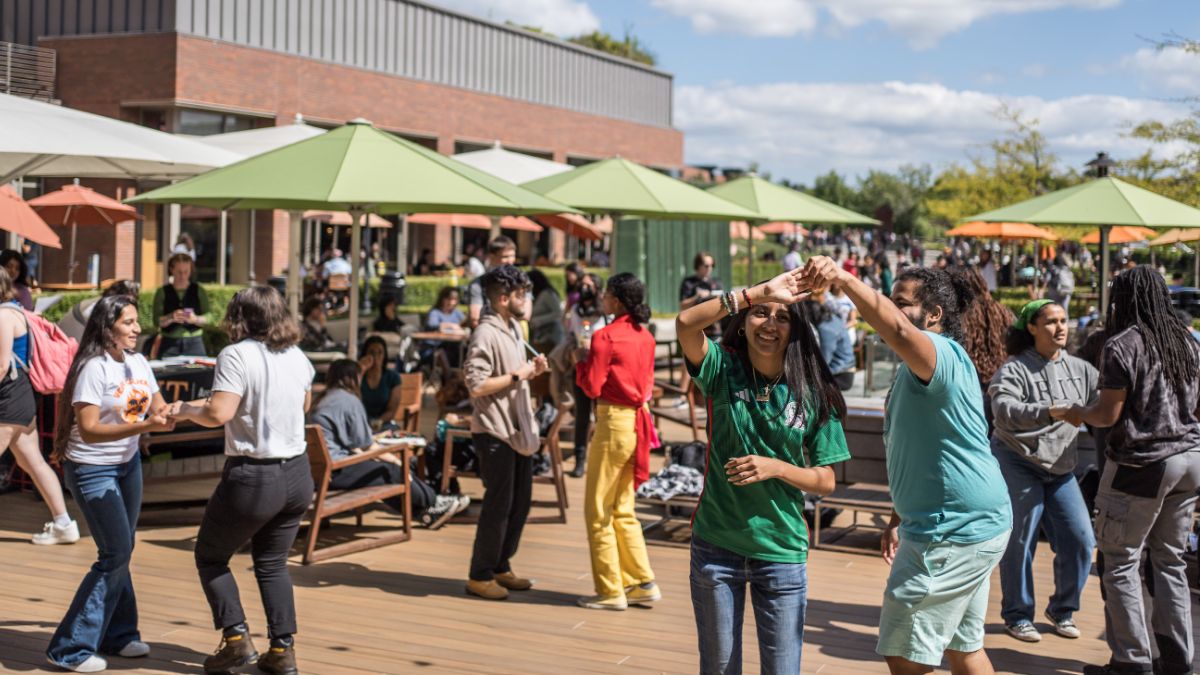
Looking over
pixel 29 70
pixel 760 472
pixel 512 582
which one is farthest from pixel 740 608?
pixel 29 70

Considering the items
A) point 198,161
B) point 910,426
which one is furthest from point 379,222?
point 910,426

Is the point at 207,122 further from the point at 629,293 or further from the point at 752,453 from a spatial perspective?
the point at 752,453

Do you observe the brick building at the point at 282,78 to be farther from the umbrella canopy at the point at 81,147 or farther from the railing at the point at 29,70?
the umbrella canopy at the point at 81,147

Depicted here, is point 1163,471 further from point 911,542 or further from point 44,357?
point 44,357

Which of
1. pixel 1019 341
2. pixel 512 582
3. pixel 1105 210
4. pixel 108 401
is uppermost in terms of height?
pixel 1105 210

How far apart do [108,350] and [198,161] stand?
4.56 m

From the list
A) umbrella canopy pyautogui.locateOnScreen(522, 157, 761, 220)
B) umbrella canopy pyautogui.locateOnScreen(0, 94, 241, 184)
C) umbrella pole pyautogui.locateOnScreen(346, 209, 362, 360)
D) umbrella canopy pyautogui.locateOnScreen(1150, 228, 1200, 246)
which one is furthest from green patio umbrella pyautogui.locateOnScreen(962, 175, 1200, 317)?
umbrella canopy pyautogui.locateOnScreen(1150, 228, 1200, 246)

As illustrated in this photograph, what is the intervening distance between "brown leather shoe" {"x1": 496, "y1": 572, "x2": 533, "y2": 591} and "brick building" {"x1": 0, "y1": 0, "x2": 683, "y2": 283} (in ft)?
71.8

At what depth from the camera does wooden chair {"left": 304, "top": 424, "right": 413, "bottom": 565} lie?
25.0ft

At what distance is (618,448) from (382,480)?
226 centimetres

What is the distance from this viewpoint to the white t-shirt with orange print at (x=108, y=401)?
5.46 m

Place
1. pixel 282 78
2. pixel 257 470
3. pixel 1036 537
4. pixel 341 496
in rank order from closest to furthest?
pixel 257 470 < pixel 1036 537 < pixel 341 496 < pixel 282 78

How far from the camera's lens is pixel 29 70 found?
28.9 meters

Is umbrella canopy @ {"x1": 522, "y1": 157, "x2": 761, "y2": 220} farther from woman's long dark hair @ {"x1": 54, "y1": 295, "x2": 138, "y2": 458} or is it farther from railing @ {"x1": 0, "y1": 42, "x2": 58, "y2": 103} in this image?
railing @ {"x1": 0, "y1": 42, "x2": 58, "y2": 103}
